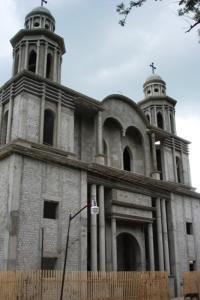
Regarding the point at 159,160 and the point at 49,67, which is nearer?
the point at 49,67

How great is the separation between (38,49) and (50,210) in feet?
39.1

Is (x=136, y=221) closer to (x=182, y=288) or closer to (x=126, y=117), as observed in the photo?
(x=182, y=288)

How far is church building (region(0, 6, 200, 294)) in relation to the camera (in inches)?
822

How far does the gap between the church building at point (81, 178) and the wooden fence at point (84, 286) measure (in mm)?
2287

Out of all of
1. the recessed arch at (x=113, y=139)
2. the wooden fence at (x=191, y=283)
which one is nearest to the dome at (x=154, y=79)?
the recessed arch at (x=113, y=139)

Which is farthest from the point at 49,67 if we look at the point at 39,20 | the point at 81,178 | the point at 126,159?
the point at 126,159

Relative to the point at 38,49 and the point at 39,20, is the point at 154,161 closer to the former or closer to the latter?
the point at 38,49

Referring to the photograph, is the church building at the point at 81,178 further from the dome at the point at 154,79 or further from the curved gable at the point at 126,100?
the dome at the point at 154,79

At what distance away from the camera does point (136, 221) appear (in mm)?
27031

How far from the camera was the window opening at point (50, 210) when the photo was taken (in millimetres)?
22438

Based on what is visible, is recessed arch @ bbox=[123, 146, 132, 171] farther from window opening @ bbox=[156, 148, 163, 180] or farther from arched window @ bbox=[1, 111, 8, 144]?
arched window @ bbox=[1, 111, 8, 144]

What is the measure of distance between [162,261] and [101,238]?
20.6 ft

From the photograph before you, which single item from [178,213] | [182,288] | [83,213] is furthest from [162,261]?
[83,213]

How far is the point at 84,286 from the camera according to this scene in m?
18.8
